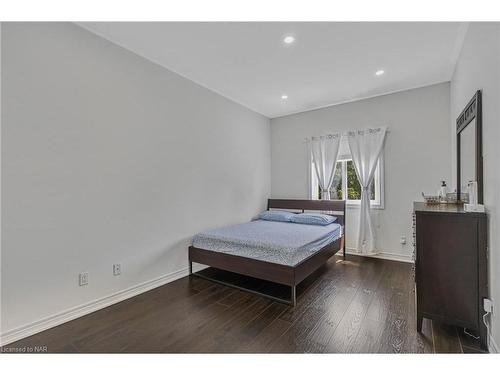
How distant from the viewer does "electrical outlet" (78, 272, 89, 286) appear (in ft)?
7.08

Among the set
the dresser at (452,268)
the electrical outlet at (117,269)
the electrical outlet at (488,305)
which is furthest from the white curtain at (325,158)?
the electrical outlet at (117,269)

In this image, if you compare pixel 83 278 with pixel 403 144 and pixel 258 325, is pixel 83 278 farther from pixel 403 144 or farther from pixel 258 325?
pixel 403 144

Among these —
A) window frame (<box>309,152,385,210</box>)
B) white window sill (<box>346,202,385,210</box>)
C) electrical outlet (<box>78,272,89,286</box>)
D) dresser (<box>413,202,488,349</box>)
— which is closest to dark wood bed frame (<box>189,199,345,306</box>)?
white window sill (<box>346,202,385,210</box>)

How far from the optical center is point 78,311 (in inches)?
83.9

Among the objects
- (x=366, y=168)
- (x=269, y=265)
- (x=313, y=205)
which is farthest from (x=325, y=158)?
(x=269, y=265)

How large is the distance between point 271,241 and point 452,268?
60.1 inches

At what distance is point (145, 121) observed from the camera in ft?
8.80

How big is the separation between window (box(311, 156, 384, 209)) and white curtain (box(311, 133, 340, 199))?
0.14 m
